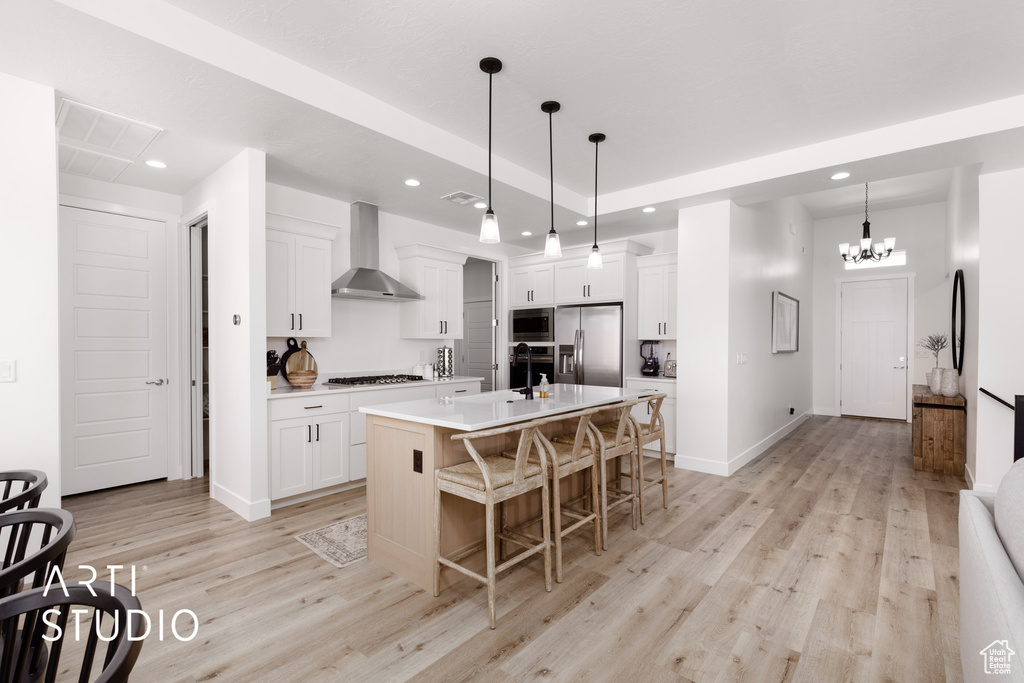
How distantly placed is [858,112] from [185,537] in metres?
5.11

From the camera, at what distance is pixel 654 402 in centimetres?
363

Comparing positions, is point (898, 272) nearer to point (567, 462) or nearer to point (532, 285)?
point (532, 285)

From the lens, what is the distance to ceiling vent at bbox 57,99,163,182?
285 cm

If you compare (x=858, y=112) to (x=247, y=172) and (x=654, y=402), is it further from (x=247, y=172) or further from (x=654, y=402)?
(x=247, y=172)

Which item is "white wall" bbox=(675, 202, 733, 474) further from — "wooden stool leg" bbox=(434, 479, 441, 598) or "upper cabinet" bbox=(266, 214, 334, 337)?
"upper cabinet" bbox=(266, 214, 334, 337)

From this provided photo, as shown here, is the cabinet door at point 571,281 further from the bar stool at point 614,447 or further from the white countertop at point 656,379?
the bar stool at point 614,447

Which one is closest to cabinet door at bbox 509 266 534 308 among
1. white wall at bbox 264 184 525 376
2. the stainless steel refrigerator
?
the stainless steel refrigerator

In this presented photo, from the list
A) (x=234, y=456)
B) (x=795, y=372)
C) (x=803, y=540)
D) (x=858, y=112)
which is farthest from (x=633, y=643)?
(x=795, y=372)

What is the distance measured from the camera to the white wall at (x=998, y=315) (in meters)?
3.68

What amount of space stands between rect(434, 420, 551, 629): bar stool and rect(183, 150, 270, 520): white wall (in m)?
1.73

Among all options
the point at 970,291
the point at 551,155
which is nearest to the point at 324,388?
the point at 551,155

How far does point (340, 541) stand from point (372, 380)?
1.82 metres

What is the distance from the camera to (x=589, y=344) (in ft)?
18.6

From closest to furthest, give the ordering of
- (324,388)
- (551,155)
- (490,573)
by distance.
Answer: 1. (490,573)
2. (551,155)
3. (324,388)
